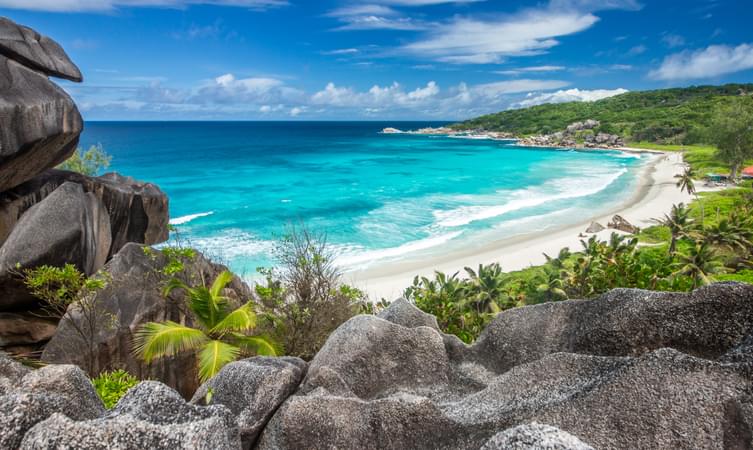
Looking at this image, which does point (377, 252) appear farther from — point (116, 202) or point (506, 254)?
point (116, 202)

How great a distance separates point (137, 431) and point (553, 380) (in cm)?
436

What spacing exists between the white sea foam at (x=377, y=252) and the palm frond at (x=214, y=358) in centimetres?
2448

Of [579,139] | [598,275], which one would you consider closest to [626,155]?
[579,139]

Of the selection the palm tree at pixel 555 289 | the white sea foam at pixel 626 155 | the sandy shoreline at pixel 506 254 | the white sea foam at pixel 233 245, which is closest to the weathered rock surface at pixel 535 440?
the palm tree at pixel 555 289

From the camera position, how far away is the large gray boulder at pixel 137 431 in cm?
313

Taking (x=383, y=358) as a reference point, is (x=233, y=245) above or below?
below

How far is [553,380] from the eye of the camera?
5211 mm

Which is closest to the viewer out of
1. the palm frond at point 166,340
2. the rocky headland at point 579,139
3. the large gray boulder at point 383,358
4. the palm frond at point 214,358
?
the large gray boulder at point 383,358

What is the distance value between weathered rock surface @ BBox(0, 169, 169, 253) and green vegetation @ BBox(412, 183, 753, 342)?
1221cm

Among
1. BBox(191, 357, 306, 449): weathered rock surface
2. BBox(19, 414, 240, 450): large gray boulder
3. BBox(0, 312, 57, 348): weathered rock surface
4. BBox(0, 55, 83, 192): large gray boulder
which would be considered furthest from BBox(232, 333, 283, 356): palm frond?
BBox(0, 55, 83, 192): large gray boulder

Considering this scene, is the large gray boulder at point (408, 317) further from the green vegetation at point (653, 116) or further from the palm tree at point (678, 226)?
the green vegetation at point (653, 116)

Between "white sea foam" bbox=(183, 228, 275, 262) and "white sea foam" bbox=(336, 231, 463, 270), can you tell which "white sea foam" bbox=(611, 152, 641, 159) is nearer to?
"white sea foam" bbox=(336, 231, 463, 270)

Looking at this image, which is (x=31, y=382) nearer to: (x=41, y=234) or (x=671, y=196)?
(x=41, y=234)

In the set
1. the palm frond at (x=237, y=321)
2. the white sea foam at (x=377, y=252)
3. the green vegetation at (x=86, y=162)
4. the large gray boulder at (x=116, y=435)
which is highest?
the green vegetation at (x=86, y=162)
